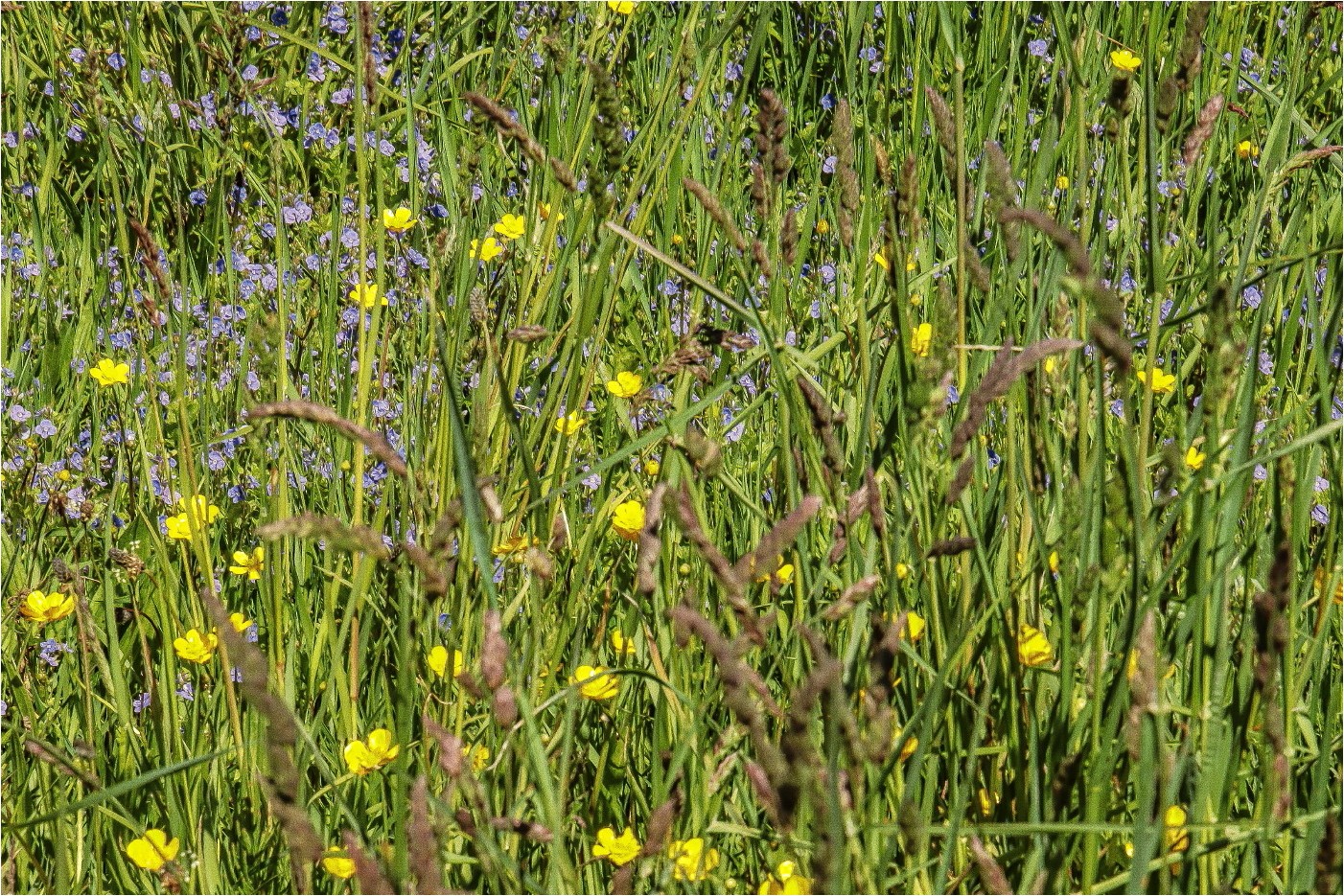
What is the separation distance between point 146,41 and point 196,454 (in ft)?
6.50

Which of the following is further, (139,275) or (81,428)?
(139,275)

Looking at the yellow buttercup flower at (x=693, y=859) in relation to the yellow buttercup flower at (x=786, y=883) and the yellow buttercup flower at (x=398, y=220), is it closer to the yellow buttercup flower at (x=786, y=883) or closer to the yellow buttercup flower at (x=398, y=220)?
the yellow buttercup flower at (x=786, y=883)

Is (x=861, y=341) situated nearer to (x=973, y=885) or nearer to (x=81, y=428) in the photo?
(x=973, y=885)

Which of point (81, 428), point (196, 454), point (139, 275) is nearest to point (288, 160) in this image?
point (139, 275)

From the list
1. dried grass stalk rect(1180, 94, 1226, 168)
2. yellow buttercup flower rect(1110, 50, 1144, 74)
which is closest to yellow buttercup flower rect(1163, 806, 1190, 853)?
dried grass stalk rect(1180, 94, 1226, 168)

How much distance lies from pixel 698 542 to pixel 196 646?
0.95 m

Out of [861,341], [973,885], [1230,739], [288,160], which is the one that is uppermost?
[288,160]

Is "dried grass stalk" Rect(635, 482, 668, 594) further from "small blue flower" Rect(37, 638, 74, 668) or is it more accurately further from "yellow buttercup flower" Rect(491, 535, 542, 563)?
"small blue flower" Rect(37, 638, 74, 668)

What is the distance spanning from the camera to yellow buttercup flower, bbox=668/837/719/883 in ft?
3.73

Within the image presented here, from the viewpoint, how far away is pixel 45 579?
191 cm

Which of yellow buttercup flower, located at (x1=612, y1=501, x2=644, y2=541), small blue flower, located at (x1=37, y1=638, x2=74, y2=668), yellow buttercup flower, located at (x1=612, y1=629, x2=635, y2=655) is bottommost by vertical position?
A: small blue flower, located at (x1=37, y1=638, x2=74, y2=668)

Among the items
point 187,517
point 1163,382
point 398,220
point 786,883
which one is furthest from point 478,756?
point 398,220

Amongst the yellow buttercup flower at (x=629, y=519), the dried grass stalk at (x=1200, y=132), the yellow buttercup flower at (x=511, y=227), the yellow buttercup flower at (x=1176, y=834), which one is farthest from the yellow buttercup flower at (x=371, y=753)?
the yellow buttercup flower at (x=511, y=227)

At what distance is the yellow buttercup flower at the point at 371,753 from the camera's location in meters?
1.43
